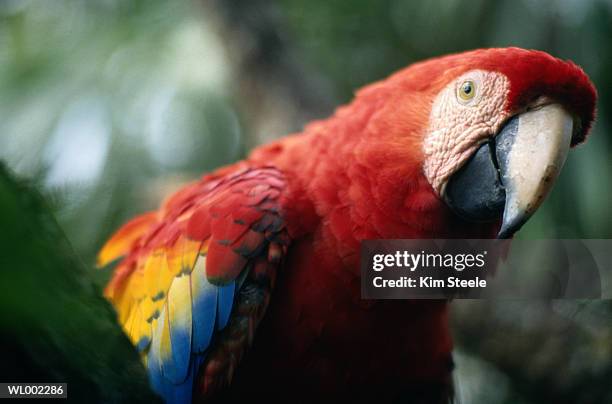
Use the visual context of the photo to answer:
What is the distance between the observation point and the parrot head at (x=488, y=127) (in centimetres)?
114

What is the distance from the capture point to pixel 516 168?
1149 millimetres

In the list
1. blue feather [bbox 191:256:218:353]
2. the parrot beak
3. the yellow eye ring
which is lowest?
blue feather [bbox 191:256:218:353]

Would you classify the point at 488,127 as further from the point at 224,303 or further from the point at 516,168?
the point at 224,303

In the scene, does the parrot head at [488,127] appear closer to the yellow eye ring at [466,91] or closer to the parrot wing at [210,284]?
the yellow eye ring at [466,91]

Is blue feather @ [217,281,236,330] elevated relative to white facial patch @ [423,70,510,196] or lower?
lower

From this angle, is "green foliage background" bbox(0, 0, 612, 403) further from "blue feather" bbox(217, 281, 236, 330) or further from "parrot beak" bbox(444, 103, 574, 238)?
"blue feather" bbox(217, 281, 236, 330)

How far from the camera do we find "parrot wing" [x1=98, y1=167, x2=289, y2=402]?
4.31 ft

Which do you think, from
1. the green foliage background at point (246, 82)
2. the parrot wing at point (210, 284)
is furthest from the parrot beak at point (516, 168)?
the green foliage background at point (246, 82)

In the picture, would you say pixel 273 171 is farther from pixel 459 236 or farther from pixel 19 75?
pixel 19 75

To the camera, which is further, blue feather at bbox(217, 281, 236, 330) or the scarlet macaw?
blue feather at bbox(217, 281, 236, 330)

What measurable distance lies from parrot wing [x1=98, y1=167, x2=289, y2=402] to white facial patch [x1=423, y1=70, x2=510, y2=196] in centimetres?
34
